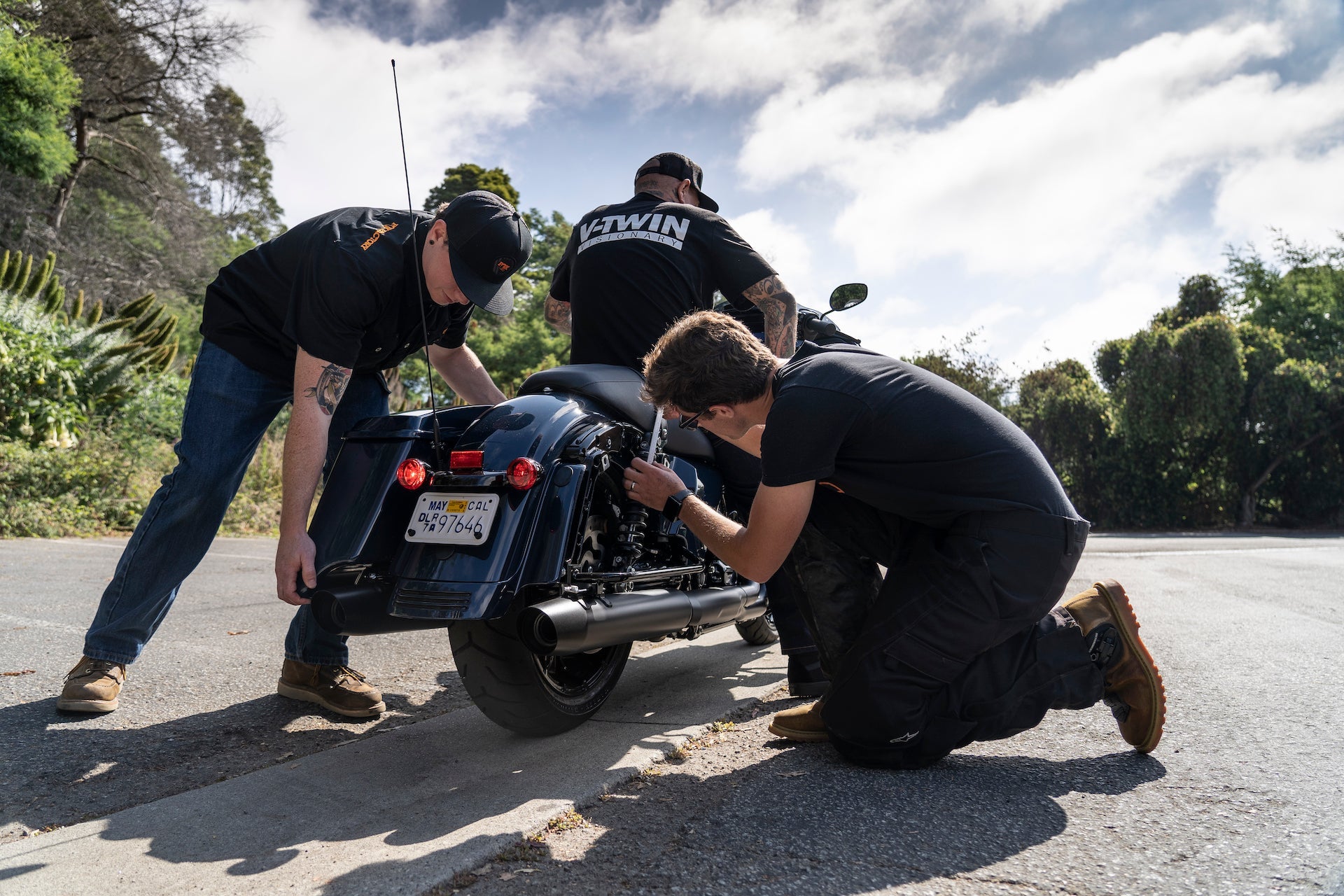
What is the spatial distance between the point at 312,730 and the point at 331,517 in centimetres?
84

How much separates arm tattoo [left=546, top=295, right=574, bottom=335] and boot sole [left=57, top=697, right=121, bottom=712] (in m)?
2.33

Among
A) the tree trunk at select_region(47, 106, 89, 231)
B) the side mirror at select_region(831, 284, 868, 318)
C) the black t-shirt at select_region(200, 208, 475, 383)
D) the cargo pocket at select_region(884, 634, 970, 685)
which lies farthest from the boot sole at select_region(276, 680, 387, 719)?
the tree trunk at select_region(47, 106, 89, 231)

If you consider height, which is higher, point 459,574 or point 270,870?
point 459,574

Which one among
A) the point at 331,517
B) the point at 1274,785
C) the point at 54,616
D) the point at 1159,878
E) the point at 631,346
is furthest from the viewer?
the point at 54,616

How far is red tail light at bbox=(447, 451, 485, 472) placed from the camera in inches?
101

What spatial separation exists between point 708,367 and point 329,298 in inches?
45.3

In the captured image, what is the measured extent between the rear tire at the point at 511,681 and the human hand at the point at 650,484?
0.56 meters

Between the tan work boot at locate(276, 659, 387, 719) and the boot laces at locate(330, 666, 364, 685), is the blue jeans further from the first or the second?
the boot laces at locate(330, 666, 364, 685)

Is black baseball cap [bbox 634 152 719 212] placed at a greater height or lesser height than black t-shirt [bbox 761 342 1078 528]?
greater

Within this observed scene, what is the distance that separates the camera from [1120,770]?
8.29ft

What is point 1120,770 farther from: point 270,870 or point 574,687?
point 270,870

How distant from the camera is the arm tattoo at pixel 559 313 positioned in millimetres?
4348

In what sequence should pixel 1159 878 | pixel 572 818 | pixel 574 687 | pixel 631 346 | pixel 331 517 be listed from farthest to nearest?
pixel 631 346, pixel 574 687, pixel 331 517, pixel 572 818, pixel 1159 878

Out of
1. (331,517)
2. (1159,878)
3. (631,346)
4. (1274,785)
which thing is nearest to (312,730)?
(331,517)
